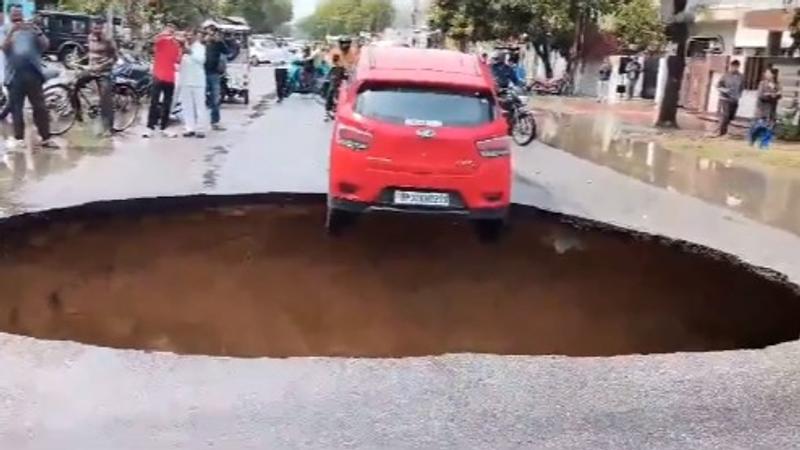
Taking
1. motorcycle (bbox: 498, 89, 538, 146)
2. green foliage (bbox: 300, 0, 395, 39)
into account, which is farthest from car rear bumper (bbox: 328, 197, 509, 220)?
green foliage (bbox: 300, 0, 395, 39)

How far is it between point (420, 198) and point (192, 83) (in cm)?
783

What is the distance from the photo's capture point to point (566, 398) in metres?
5.20

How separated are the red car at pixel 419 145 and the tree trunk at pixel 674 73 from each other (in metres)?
15.1

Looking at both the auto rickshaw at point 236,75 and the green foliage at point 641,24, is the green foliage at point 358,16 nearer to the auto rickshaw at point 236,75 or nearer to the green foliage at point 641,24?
the green foliage at point 641,24

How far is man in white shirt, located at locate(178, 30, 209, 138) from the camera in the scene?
16.1 meters

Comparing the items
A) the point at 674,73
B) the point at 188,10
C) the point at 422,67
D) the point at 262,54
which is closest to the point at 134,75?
the point at 422,67

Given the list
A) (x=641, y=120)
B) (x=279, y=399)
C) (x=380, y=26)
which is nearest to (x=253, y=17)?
(x=380, y=26)

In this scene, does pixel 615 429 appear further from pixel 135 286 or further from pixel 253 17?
pixel 253 17

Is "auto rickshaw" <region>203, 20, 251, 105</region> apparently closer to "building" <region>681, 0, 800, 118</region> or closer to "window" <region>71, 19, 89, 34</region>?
"window" <region>71, 19, 89, 34</region>

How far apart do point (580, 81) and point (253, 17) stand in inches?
2508

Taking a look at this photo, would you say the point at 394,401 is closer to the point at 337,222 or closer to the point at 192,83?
the point at 337,222

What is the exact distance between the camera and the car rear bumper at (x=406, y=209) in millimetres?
9445

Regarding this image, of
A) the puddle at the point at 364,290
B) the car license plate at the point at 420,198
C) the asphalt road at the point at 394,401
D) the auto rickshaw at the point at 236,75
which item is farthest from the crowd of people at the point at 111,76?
the asphalt road at the point at 394,401

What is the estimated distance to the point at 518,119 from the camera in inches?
714
